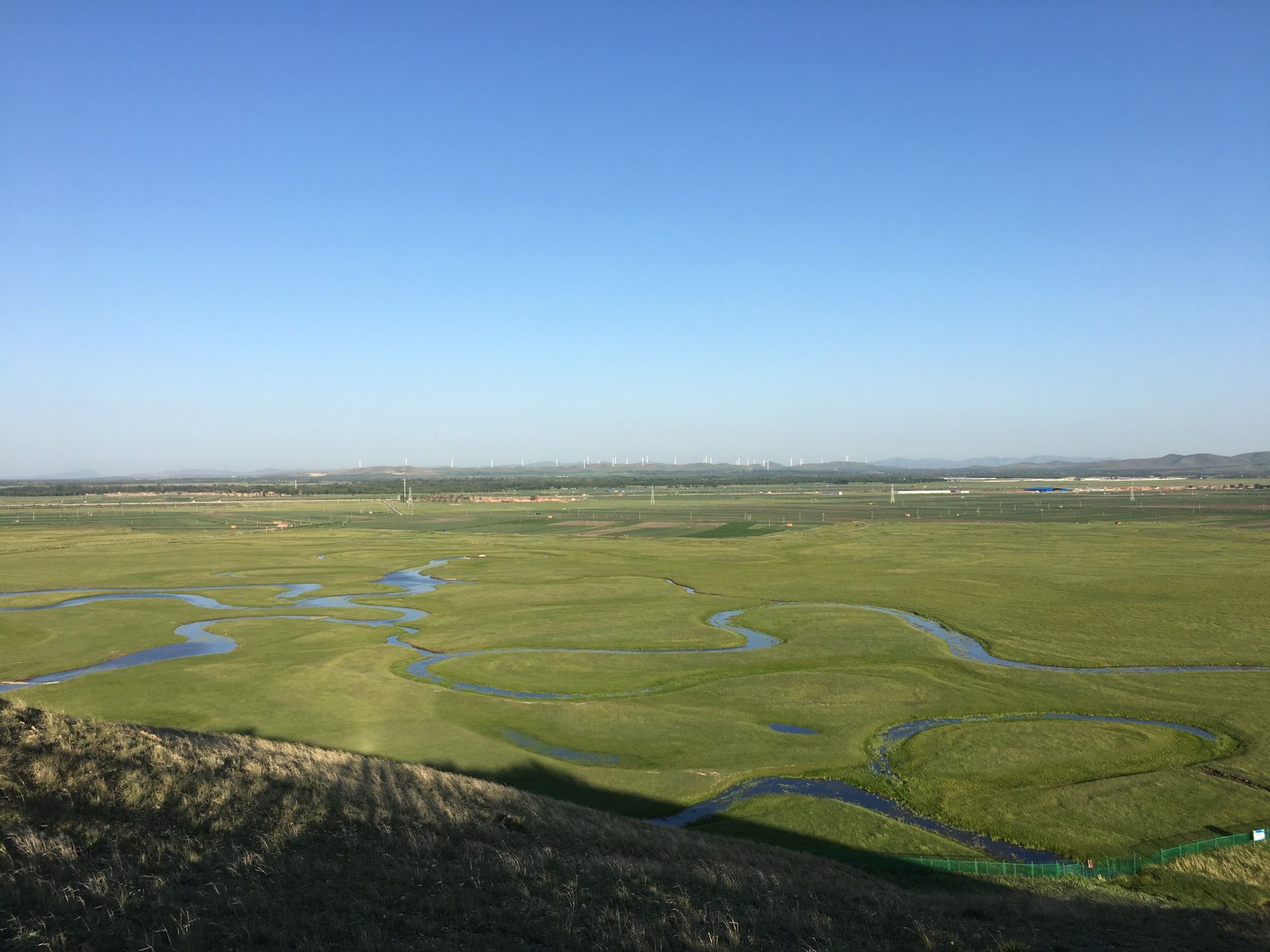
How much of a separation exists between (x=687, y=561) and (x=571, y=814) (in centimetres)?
6372

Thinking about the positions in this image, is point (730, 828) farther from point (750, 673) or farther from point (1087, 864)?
point (750, 673)

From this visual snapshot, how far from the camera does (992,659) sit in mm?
42000

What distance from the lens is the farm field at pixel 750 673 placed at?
24938 millimetres

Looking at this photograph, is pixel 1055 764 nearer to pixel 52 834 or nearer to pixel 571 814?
pixel 571 814

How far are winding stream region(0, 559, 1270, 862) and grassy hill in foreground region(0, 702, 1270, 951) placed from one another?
14.6 feet

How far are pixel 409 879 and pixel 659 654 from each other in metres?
30.3

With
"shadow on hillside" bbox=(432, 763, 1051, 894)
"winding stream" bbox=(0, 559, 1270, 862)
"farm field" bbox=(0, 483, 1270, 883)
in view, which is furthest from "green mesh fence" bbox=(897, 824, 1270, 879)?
"winding stream" bbox=(0, 559, 1270, 862)

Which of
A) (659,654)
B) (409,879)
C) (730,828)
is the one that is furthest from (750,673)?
(409,879)

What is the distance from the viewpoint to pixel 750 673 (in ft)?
130

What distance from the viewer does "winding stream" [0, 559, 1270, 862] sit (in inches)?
954

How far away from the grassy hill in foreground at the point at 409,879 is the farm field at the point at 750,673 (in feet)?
16.3

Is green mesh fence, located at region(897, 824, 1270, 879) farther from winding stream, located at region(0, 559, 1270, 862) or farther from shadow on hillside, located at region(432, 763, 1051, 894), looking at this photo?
winding stream, located at region(0, 559, 1270, 862)

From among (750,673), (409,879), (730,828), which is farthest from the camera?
(750,673)

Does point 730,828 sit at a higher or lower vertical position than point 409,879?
lower
